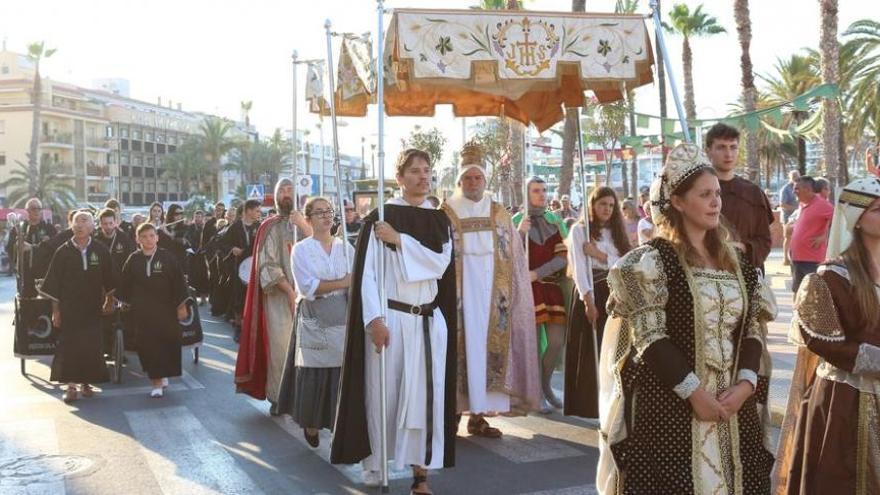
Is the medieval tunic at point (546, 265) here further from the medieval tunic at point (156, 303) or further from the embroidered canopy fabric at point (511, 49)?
the medieval tunic at point (156, 303)

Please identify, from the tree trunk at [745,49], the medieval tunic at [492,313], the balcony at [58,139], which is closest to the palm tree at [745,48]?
the tree trunk at [745,49]

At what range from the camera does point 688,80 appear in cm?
3619

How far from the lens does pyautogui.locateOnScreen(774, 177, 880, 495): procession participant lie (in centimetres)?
386

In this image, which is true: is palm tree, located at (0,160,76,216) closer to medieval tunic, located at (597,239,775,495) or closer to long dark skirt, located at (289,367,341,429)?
long dark skirt, located at (289,367,341,429)

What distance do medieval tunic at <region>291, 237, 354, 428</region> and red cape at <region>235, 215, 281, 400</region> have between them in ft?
4.29

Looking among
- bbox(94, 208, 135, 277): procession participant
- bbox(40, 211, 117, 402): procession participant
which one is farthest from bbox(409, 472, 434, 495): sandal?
bbox(94, 208, 135, 277): procession participant

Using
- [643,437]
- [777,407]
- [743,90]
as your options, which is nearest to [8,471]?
[643,437]

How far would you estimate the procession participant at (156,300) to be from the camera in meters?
9.51

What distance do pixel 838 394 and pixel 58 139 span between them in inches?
3666

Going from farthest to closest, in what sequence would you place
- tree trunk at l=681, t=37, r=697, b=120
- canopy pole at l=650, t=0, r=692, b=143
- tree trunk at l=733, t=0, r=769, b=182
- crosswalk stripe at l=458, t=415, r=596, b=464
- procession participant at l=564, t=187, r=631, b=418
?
1. tree trunk at l=681, t=37, r=697, b=120
2. tree trunk at l=733, t=0, r=769, b=182
3. procession participant at l=564, t=187, r=631, b=418
4. crosswalk stripe at l=458, t=415, r=596, b=464
5. canopy pole at l=650, t=0, r=692, b=143

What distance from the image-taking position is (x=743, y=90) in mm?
22000

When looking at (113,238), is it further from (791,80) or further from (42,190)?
(42,190)

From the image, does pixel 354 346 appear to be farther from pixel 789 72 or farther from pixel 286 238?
pixel 789 72

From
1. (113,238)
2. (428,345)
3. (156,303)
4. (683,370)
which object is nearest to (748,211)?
(428,345)
